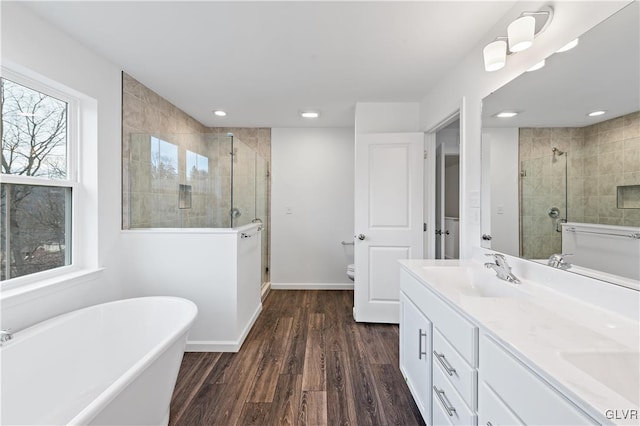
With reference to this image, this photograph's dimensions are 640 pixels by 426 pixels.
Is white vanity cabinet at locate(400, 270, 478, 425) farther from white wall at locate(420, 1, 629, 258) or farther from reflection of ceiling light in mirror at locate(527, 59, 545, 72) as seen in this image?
reflection of ceiling light in mirror at locate(527, 59, 545, 72)

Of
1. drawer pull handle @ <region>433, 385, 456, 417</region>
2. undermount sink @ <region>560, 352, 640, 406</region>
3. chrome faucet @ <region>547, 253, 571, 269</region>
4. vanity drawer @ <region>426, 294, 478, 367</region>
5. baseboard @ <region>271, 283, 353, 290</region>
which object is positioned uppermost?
chrome faucet @ <region>547, 253, 571, 269</region>

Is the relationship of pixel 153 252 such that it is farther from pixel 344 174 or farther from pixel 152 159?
pixel 344 174

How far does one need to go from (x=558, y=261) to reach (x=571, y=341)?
609mm

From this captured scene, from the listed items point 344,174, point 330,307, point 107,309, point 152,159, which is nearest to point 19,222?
point 107,309

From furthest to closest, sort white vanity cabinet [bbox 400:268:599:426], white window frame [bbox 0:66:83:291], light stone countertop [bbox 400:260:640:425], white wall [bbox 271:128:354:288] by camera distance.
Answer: white wall [bbox 271:128:354:288]
white window frame [bbox 0:66:83:291]
white vanity cabinet [bbox 400:268:599:426]
light stone countertop [bbox 400:260:640:425]

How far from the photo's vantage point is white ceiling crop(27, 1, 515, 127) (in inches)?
63.3

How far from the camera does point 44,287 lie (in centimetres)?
170

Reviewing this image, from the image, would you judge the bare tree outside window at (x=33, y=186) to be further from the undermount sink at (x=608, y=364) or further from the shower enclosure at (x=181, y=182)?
the undermount sink at (x=608, y=364)

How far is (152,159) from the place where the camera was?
2.58m

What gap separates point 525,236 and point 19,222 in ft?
9.56

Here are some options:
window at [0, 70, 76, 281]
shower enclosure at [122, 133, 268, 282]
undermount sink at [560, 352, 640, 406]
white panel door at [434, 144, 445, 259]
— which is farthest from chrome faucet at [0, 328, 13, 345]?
white panel door at [434, 144, 445, 259]

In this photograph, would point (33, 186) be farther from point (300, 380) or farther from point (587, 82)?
point (587, 82)

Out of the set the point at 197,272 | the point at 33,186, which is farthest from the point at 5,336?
the point at 197,272

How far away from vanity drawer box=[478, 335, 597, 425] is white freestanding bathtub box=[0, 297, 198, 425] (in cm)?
129
